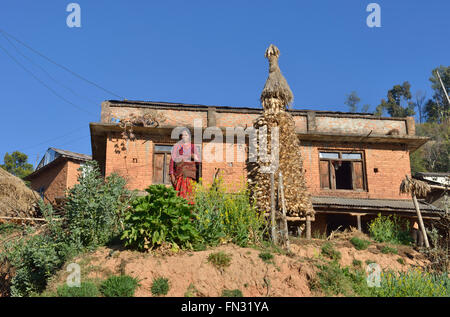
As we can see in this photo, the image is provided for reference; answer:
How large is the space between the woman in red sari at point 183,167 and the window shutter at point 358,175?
29.5 feet

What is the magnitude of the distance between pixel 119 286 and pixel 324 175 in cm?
1182

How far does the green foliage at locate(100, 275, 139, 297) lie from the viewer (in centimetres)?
763

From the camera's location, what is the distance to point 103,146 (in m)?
17.7

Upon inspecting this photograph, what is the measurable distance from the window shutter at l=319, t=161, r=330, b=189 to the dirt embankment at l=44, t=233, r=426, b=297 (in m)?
8.47

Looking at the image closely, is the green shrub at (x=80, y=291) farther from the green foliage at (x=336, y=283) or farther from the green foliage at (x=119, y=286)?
the green foliage at (x=336, y=283)

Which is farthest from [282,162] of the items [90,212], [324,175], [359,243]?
[324,175]

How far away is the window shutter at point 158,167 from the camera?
1661 centimetres

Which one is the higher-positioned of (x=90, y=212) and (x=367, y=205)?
(x=367, y=205)

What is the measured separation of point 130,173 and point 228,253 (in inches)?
321

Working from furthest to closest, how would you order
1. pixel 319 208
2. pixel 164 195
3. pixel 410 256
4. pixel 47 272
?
1. pixel 319 208
2. pixel 410 256
3. pixel 164 195
4. pixel 47 272

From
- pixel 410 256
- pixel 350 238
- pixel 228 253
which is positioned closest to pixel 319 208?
pixel 350 238

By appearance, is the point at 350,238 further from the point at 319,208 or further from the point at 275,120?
the point at 275,120

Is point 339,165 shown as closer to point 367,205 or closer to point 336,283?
point 367,205

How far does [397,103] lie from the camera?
60.6 meters
